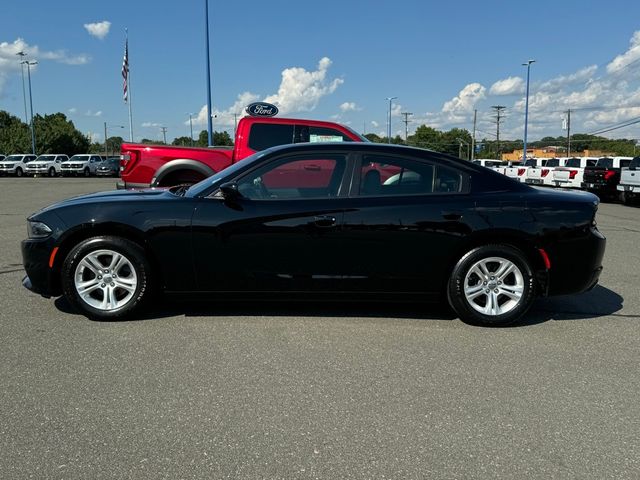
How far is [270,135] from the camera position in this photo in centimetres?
958

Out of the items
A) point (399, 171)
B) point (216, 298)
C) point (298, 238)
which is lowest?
point (216, 298)

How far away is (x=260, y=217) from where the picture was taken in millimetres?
4582

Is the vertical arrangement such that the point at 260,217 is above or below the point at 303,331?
above

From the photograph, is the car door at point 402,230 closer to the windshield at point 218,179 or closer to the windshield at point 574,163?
the windshield at point 218,179

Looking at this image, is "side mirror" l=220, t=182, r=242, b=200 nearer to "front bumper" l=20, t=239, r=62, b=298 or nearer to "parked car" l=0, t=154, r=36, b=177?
"front bumper" l=20, t=239, r=62, b=298

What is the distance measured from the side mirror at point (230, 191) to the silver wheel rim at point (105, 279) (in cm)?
100

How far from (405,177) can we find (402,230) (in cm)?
52

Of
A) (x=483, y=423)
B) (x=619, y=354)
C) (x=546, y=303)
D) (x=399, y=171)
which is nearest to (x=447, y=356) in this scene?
(x=483, y=423)

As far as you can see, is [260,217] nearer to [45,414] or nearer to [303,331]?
[303,331]

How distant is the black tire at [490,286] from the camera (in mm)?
4695

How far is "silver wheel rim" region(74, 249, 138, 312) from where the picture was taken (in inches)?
183

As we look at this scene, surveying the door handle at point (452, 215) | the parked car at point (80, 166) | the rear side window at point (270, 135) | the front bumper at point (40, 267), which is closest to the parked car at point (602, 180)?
the rear side window at point (270, 135)

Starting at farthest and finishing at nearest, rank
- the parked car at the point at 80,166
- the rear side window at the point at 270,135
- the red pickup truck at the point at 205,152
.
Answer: the parked car at the point at 80,166 < the rear side window at the point at 270,135 < the red pickup truck at the point at 205,152

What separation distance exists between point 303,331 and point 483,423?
1815mm
